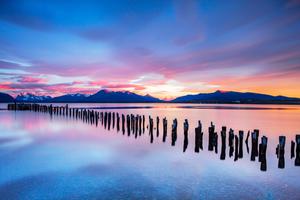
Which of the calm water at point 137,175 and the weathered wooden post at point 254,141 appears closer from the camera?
the calm water at point 137,175

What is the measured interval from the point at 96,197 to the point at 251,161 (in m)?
6.23

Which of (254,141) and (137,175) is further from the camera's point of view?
(254,141)

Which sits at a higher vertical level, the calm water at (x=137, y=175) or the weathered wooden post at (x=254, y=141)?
the weathered wooden post at (x=254, y=141)

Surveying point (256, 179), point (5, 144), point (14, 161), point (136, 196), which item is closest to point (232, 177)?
point (256, 179)

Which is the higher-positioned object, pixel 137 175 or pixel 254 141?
pixel 254 141

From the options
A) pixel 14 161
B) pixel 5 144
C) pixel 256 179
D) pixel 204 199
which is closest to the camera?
pixel 204 199

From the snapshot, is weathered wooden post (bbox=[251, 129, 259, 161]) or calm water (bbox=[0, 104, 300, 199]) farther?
weathered wooden post (bbox=[251, 129, 259, 161])

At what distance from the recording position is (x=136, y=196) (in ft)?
18.8

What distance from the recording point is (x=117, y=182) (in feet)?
22.2

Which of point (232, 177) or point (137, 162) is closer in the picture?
point (232, 177)

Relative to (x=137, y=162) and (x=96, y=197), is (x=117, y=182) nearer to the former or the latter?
(x=96, y=197)

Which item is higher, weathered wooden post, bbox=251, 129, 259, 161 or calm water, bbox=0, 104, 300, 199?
weathered wooden post, bbox=251, 129, 259, 161

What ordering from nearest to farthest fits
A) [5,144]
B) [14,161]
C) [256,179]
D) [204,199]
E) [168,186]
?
[204,199] → [168,186] → [256,179] → [14,161] → [5,144]

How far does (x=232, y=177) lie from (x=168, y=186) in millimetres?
2237
